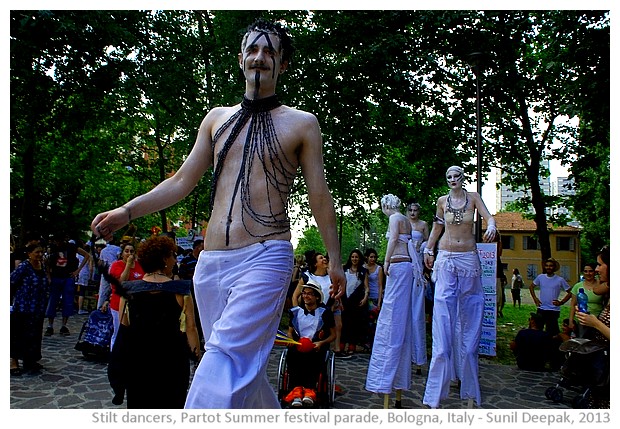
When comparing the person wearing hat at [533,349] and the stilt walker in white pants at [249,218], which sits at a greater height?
the stilt walker in white pants at [249,218]

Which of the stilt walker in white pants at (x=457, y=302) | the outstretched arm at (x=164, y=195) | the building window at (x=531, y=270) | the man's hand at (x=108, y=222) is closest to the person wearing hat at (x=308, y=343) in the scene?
the stilt walker in white pants at (x=457, y=302)

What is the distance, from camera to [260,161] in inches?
123

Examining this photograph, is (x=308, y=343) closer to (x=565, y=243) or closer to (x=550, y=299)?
(x=550, y=299)

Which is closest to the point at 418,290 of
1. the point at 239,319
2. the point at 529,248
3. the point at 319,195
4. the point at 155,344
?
the point at 155,344

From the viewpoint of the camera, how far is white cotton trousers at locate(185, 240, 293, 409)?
8.53ft

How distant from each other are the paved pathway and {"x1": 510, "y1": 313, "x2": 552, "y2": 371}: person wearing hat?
260 mm

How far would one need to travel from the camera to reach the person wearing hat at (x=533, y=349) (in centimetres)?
1005

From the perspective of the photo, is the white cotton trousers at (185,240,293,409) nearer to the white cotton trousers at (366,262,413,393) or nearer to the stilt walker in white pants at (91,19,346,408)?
the stilt walker in white pants at (91,19,346,408)

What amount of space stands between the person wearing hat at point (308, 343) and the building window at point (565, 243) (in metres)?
79.0

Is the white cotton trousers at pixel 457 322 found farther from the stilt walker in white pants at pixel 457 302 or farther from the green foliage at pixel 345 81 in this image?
the green foliage at pixel 345 81

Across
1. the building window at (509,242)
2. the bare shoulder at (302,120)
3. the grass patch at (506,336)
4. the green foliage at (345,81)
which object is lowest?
the grass patch at (506,336)

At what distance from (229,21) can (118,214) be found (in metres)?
13.0

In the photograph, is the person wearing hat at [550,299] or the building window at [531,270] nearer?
the person wearing hat at [550,299]

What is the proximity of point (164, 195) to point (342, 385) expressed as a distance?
567cm
